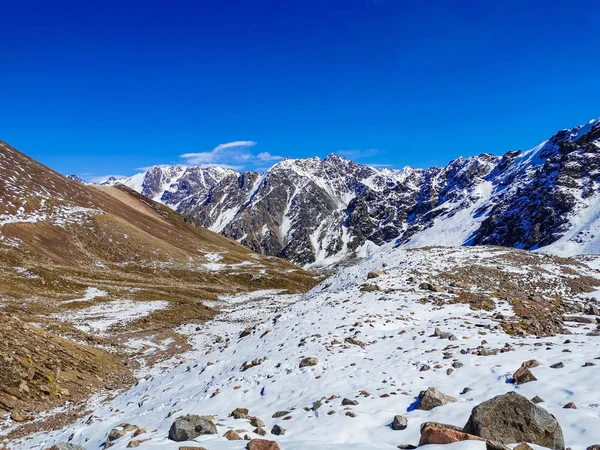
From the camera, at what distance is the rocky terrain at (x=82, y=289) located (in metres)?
20.9

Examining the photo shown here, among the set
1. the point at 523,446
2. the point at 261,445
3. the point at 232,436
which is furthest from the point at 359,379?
the point at 523,446

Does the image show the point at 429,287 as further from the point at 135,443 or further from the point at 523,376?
the point at 135,443

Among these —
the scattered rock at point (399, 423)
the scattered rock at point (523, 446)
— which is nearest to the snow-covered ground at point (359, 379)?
the scattered rock at point (399, 423)

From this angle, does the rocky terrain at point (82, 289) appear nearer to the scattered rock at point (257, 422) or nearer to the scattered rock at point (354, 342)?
the scattered rock at point (257, 422)

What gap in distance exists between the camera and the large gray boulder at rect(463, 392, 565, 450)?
7.69 m

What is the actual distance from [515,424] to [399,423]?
262cm

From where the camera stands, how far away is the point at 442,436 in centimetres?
766

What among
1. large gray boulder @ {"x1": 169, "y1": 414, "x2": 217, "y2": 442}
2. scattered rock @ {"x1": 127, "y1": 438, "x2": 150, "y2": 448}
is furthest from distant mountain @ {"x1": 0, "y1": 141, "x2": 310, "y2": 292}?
large gray boulder @ {"x1": 169, "y1": 414, "x2": 217, "y2": 442}

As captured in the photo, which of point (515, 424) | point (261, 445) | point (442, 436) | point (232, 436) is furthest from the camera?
point (232, 436)

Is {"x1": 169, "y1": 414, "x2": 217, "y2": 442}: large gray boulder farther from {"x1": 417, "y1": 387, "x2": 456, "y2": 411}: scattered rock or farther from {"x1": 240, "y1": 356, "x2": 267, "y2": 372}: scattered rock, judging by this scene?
{"x1": 240, "y1": 356, "x2": 267, "y2": 372}: scattered rock

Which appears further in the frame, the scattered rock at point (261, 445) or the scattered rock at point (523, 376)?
the scattered rock at point (523, 376)

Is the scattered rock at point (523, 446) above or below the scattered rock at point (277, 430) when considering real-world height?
above

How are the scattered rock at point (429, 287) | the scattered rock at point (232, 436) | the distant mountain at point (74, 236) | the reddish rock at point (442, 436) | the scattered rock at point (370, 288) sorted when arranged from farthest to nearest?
the distant mountain at point (74, 236)
the scattered rock at point (370, 288)
the scattered rock at point (429, 287)
the scattered rock at point (232, 436)
the reddish rock at point (442, 436)

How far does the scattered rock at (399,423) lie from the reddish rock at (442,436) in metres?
1.53
